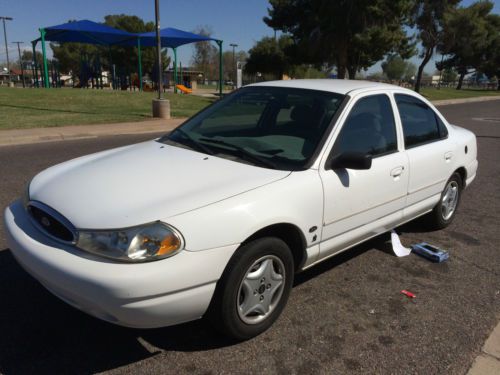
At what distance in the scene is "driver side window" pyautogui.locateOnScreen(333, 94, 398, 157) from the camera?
327 centimetres

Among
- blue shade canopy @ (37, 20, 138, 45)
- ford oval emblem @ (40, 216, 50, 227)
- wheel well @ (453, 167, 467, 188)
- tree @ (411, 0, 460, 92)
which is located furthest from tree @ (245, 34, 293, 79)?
ford oval emblem @ (40, 216, 50, 227)

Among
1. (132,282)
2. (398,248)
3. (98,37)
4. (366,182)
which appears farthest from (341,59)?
(132,282)

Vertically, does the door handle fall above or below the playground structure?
below

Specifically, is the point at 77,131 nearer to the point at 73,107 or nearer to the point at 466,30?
the point at 73,107

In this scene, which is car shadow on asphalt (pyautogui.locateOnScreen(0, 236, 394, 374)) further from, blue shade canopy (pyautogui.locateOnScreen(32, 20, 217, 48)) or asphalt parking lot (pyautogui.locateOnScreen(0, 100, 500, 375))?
blue shade canopy (pyautogui.locateOnScreen(32, 20, 217, 48))

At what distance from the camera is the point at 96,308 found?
224 cm

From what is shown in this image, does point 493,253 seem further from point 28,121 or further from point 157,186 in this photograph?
point 28,121

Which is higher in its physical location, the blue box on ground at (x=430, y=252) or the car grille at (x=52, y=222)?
the car grille at (x=52, y=222)

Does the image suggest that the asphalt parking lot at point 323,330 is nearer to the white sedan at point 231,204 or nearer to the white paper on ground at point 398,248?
the white paper on ground at point 398,248

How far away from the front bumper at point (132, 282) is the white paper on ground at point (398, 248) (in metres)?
2.29

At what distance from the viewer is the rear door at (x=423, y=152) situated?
12.7 feet

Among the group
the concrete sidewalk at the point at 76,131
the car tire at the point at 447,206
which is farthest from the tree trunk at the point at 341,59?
the car tire at the point at 447,206

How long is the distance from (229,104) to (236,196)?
1.66 metres

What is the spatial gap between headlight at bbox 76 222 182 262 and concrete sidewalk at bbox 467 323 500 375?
74.0 inches
